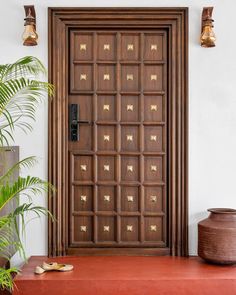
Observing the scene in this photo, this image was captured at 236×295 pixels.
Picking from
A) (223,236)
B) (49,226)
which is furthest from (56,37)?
(223,236)

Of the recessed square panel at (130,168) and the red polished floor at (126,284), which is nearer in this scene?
the red polished floor at (126,284)

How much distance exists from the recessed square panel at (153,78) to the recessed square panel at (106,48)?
299 millimetres

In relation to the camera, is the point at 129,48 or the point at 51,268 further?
the point at 129,48

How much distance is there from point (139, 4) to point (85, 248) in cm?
203

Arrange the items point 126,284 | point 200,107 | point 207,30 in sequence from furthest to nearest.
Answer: point 200,107 < point 207,30 < point 126,284

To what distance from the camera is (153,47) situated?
341 centimetres

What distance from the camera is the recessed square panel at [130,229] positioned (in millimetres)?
3412

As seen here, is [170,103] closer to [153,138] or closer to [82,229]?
[153,138]

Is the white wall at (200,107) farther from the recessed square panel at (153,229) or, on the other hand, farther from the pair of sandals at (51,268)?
the pair of sandals at (51,268)

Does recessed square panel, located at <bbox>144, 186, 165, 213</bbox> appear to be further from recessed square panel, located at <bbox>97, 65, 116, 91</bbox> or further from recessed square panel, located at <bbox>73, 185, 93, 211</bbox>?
recessed square panel, located at <bbox>97, 65, 116, 91</bbox>

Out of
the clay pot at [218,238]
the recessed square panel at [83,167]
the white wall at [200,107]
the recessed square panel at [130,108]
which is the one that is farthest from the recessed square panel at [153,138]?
the clay pot at [218,238]

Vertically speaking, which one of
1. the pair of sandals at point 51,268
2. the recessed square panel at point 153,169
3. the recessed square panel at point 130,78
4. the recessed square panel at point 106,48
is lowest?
the pair of sandals at point 51,268

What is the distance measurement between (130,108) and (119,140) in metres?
0.28

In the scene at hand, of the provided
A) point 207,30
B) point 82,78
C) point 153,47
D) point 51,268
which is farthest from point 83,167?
point 207,30
